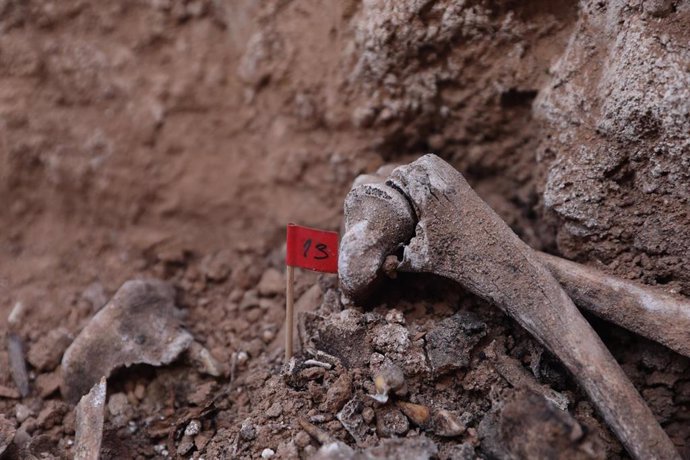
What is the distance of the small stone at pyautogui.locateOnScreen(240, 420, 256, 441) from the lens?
5.24ft

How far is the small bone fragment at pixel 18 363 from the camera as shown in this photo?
1.94 meters

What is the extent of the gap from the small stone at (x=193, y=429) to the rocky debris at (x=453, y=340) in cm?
66

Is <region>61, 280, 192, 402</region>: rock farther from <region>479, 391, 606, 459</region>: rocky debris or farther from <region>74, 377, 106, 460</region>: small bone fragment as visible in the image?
<region>479, 391, 606, 459</region>: rocky debris

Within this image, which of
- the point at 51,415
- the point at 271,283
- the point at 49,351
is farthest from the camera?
the point at 271,283

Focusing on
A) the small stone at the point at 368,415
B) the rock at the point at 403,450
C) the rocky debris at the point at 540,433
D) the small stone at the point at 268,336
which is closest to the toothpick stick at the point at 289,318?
the small stone at the point at 268,336

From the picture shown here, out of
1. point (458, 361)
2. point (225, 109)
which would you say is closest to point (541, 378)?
point (458, 361)

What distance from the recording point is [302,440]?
153cm

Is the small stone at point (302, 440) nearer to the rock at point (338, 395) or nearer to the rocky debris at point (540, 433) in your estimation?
the rock at point (338, 395)

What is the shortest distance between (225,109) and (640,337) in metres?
1.60

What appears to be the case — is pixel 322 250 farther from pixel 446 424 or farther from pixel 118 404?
pixel 118 404

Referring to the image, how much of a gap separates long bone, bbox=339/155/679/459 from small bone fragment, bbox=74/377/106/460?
737 mm

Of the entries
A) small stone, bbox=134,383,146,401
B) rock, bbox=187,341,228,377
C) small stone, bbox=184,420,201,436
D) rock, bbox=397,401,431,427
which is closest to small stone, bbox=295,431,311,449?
rock, bbox=397,401,431,427

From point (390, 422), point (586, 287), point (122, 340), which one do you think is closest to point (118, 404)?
point (122, 340)

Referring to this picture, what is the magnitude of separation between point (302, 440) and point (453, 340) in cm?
45
